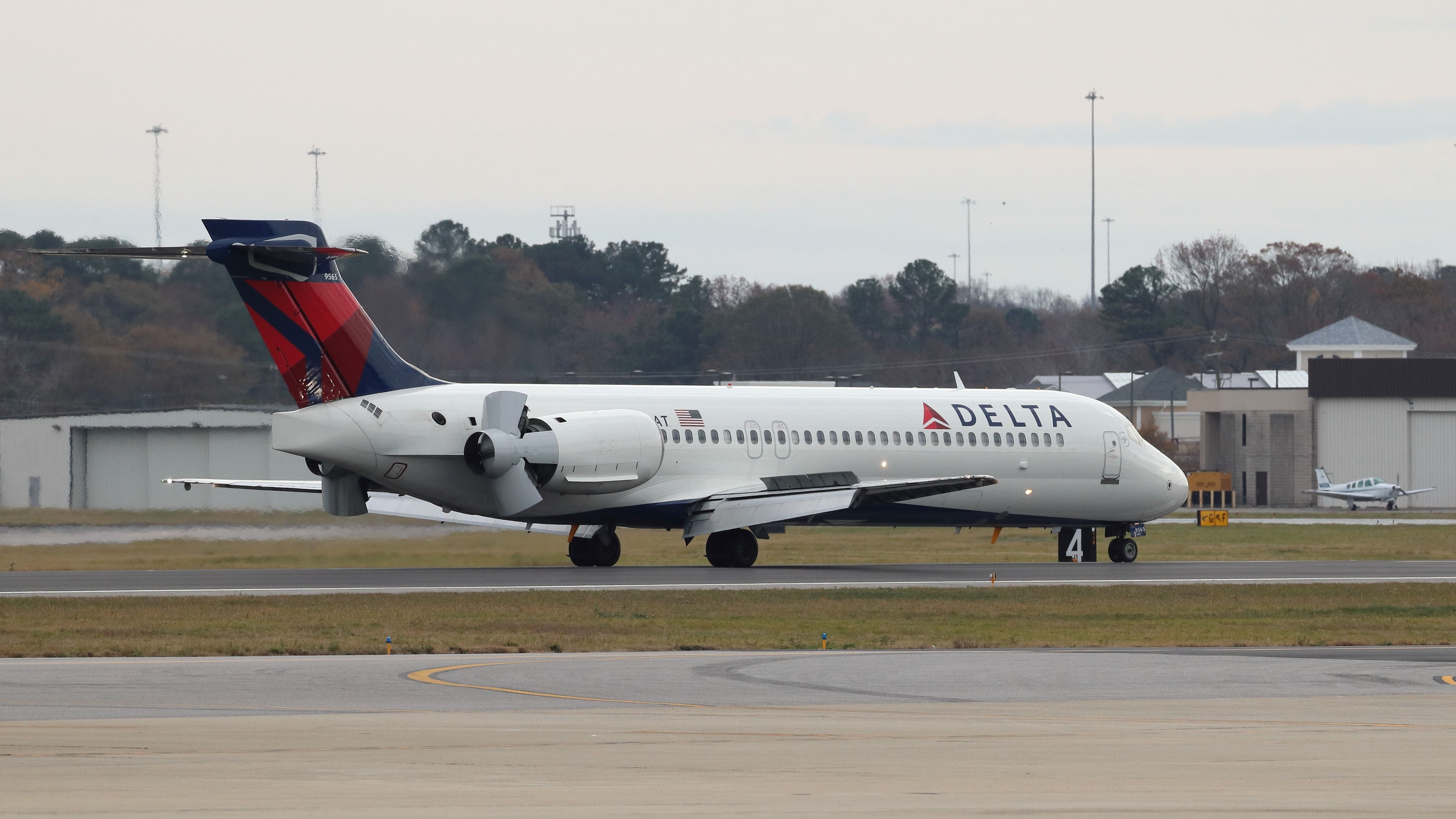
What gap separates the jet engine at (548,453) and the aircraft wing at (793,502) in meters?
1.69

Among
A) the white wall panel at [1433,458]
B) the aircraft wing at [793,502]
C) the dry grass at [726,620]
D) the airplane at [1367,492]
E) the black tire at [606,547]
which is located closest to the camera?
the dry grass at [726,620]

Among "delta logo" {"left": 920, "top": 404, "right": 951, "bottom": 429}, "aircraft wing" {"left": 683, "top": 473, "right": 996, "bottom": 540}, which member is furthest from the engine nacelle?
"delta logo" {"left": 920, "top": 404, "right": 951, "bottom": 429}

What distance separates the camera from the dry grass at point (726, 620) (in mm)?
22156

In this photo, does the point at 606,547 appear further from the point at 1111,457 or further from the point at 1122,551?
the point at 1122,551

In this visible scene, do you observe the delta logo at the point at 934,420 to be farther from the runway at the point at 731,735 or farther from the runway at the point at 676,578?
the runway at the point at 731,735

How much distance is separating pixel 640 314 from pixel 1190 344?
62457 mm

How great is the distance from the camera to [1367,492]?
92.4 m

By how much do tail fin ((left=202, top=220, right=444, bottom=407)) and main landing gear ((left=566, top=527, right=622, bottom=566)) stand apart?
5538 millimetres

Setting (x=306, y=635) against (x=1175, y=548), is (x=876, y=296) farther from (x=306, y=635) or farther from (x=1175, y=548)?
(x=306, y=635)

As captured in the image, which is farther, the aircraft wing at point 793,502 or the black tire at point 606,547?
the black tire at point 606,547

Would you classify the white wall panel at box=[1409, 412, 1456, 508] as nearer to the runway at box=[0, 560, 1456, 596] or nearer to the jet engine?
the runway at box=[0, 560, 1456, 596]

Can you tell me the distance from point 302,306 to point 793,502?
9.89 m

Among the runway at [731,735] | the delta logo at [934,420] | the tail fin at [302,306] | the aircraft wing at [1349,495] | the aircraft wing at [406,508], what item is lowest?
the aircraft wing at [1349,495]

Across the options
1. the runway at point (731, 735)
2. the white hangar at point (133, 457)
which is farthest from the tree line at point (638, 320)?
the runway at point (731, 735)
